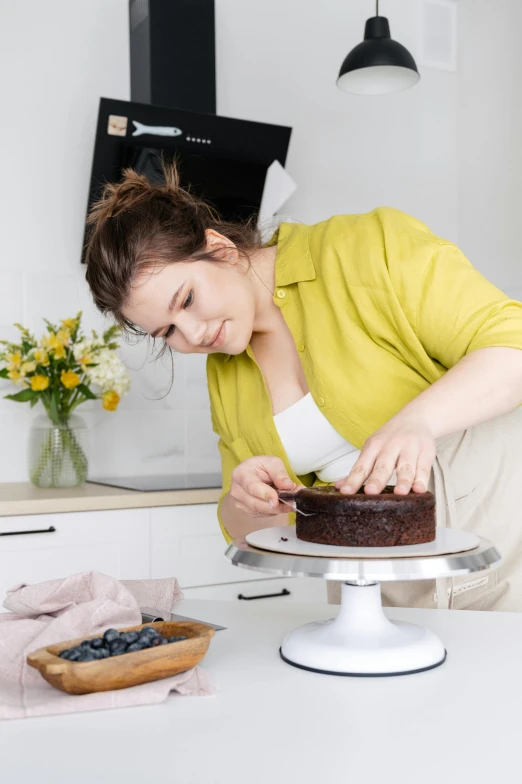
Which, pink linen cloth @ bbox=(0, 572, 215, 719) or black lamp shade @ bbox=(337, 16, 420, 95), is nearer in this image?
pink linen cloth @ bbox=(0, 572, 215, 719)

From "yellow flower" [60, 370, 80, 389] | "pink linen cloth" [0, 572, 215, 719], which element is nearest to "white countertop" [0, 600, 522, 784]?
"pink linen cloth" [0, 572, 215, 719]

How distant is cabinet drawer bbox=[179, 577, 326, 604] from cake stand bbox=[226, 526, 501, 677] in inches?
57.8

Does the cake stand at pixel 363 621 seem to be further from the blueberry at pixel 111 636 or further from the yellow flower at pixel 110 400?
the yellow flower at pixel 110 400

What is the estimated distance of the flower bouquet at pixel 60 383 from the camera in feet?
8.11

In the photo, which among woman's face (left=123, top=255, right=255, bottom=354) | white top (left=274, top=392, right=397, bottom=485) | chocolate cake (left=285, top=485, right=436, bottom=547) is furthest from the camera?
white top (left=274, top=392, right=397, bottom=485)

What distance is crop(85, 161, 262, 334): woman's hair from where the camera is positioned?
132 centimetres

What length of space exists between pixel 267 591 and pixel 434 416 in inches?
60.8

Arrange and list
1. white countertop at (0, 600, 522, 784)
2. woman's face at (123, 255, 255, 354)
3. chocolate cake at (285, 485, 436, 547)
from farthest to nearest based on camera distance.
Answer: woman's face at (123, 255, 255, 354) → chocolate cake at (285, 485, 436, 547) → white countertop at (0, 600, 522, 784)

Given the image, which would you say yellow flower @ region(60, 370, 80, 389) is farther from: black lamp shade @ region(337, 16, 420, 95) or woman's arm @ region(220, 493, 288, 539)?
black lamp shade @ region(337, 16, 420, 95)

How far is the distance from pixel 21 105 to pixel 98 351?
0.85 metres

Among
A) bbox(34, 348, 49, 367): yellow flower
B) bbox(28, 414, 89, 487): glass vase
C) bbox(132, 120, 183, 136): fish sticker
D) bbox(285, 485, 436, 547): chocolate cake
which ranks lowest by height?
bbox(28, 414, 89, 487): glass vase

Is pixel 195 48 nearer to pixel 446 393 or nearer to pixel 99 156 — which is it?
pixel 99 156

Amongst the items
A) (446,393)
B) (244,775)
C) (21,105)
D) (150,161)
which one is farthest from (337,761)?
(21,105)

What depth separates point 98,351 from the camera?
2553mm
